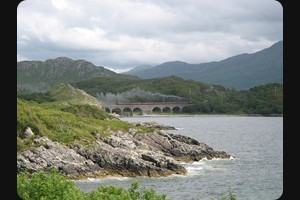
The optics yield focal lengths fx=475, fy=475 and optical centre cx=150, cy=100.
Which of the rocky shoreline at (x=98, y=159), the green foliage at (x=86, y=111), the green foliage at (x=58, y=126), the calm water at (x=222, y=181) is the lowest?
the calm water at (x=222, y=181)

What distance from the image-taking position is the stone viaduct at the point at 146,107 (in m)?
161

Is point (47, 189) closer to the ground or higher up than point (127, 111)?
closer to the ground

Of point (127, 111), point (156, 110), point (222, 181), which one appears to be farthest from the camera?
point (156, 110)

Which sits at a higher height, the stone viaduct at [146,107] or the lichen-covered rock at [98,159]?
the stone viaduct at [146,107]

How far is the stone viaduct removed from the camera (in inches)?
6344

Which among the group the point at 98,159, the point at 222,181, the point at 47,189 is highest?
the point at 47,189

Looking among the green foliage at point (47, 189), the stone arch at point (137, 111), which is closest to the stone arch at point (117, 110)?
the stone arch at point (137, 111)

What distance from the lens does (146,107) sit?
164875 millimetres

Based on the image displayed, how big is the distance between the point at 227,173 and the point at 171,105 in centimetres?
12186

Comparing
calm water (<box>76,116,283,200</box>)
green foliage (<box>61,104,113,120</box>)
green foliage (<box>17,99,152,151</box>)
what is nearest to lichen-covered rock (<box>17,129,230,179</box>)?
green foliage (<box>17,99,152,151</box>)

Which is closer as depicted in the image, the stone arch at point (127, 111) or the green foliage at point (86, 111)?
the green foliage at point (86, 111)

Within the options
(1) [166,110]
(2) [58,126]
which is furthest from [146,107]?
(2) [58,126]

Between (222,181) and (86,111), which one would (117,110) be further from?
(222,181)

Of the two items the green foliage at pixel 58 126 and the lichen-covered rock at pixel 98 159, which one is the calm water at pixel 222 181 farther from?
the green foliage at pixel 58 126
